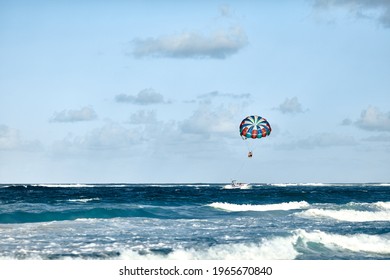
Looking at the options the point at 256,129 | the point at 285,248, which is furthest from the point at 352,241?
the point at 256,129

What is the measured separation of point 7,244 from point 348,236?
35.3ft

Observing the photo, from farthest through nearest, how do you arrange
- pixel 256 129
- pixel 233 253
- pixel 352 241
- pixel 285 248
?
pixel 256 129
pixel 352 241
pixel 285 248
pixel 233 253

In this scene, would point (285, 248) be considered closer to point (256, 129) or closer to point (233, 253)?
point (233, 253)

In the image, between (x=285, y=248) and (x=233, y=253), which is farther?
(x=285, y=248)

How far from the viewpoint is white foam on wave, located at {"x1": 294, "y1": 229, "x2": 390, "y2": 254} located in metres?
15.9

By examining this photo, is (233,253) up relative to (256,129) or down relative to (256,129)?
down

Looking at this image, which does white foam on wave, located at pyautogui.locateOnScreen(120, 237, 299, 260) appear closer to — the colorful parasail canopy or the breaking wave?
the breaking wave

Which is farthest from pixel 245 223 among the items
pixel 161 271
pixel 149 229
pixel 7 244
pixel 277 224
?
pixel 161 271

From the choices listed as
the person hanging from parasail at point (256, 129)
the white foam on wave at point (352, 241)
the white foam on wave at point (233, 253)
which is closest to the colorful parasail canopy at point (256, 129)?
the person hanging from parasail at point (256, 129)

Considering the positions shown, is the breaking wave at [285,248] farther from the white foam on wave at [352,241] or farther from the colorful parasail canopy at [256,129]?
the colorful parasail canopy at [256,129]

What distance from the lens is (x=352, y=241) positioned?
16.8 metres

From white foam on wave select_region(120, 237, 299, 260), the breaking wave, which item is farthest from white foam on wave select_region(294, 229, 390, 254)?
white foam on wave select_region(120, 237, 299, 260)

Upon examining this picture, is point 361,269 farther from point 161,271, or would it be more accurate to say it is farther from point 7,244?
point 7,244

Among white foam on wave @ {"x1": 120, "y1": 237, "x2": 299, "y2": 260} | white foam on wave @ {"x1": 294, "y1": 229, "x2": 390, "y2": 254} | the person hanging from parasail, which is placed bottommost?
white foam on wave @ {"x1": 120, "y1": 237, "x2": 299, "y2": 260}
